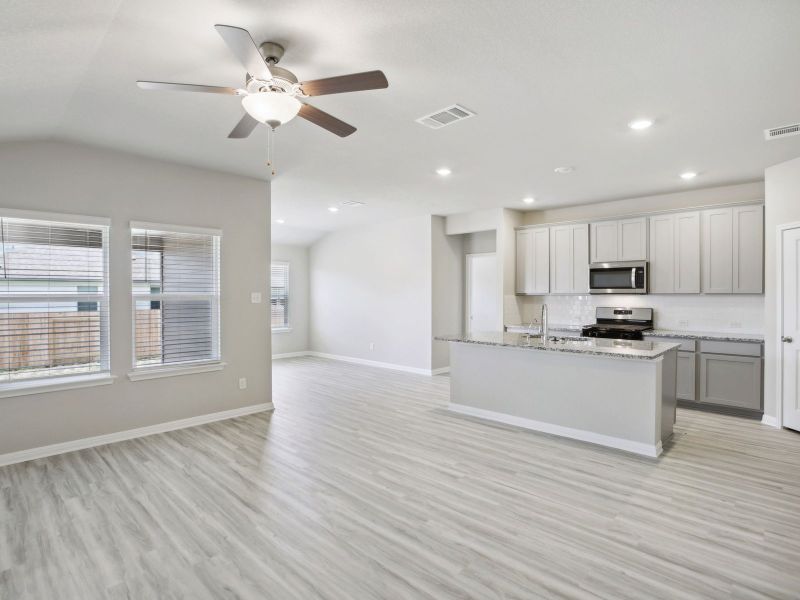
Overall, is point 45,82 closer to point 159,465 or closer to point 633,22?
point 159,465

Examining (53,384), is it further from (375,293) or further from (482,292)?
(482,292)

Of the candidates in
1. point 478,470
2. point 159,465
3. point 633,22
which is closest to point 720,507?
point 478,470

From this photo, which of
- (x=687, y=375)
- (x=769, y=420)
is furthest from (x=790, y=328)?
(x=687, y=375)

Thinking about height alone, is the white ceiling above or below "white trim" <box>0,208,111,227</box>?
above

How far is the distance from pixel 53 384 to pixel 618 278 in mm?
6514

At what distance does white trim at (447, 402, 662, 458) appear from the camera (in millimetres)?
3773

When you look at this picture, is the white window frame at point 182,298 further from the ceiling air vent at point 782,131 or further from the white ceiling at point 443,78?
the ceiling air vent at point 782,131

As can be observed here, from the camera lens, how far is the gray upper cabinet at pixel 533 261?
6.80 m

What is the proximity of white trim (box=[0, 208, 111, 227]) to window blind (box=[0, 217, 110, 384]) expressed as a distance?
4 centimetres

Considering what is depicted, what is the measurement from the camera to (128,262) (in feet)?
14.0

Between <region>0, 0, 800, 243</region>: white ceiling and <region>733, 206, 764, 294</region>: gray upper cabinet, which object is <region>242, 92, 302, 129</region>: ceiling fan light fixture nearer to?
<region>0, 0, 800, 243</region>: white ceiling

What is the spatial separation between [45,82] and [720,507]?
5022 mm

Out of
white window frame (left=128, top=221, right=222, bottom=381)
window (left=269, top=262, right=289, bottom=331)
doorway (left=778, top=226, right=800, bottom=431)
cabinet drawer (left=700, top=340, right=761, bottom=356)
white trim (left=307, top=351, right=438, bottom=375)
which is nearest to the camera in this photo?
white window frame (left=128, top=221, right=222, bottom=381)

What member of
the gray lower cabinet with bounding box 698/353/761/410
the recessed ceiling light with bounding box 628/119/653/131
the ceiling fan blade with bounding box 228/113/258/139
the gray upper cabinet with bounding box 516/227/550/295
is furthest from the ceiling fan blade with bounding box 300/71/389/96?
the gray upper cabinet with bounding box 516/227/550/295
